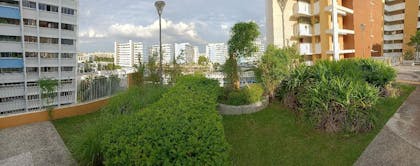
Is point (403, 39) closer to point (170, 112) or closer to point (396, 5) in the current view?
point (396, 5)

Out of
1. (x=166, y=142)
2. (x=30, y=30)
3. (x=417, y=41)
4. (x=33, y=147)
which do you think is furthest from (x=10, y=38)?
(x=417, y=41)

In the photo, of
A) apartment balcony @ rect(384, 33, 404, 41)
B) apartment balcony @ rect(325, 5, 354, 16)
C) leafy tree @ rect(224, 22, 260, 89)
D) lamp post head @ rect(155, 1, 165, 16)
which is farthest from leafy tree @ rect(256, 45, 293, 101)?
apartment balcony @ rect(384, 33, 404, 41)

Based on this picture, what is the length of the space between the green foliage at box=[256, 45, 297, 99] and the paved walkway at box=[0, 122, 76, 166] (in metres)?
6.49

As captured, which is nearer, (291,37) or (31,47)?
(291,37)

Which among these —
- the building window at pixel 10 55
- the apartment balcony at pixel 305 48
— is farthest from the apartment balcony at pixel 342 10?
the building window at pixel 10 55

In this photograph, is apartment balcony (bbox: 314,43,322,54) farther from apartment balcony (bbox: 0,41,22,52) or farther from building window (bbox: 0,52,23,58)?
building window (bbox: 0,52,23,58)

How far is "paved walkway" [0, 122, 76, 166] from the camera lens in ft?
17.8

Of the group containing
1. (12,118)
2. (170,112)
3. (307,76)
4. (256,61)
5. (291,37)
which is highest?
(291,37)

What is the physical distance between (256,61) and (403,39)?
4485 cm

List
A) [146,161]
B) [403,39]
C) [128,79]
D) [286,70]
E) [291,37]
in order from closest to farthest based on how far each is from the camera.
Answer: [146,161]
[286,70]
[128,79]
[291,37]
[403,39]

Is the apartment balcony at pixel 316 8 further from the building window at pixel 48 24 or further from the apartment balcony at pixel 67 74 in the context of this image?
the building window at pixel 48 24

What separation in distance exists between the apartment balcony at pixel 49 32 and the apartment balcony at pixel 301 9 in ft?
121

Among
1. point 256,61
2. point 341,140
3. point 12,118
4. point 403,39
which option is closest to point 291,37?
Answer: point 256,61

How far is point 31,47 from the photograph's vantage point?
37406 millimetres
